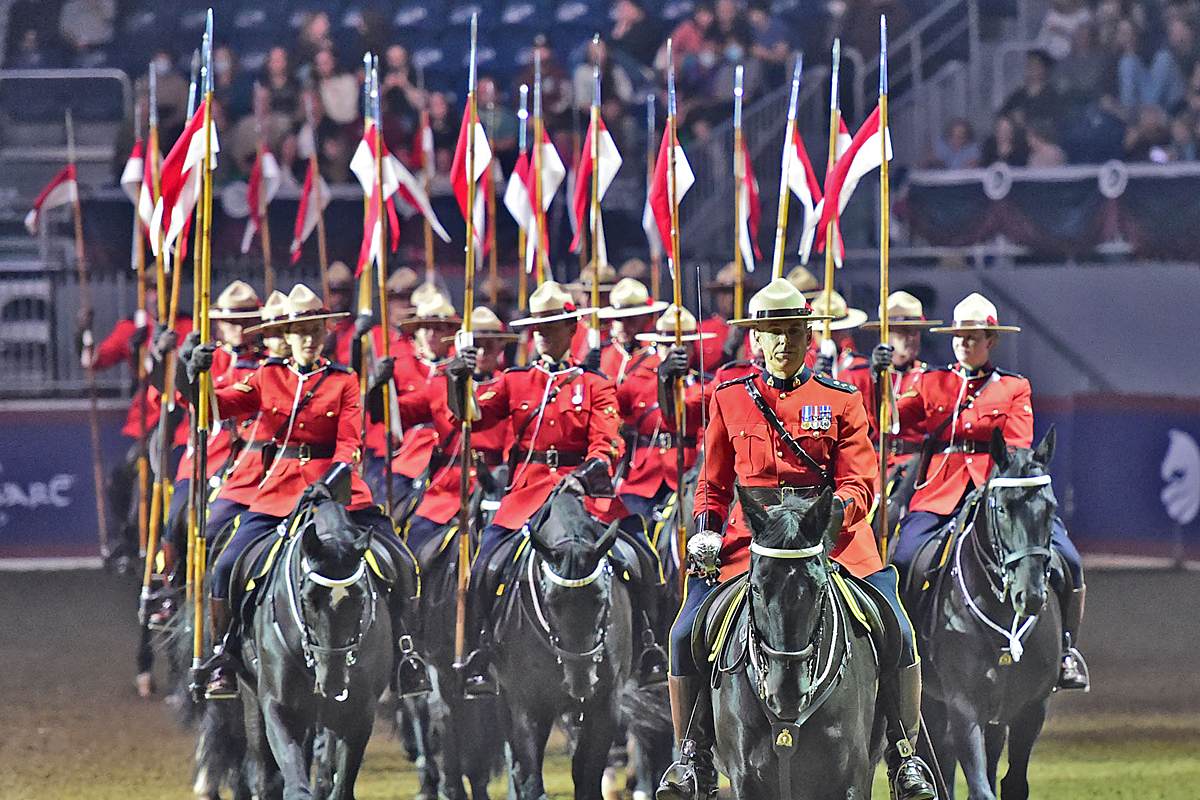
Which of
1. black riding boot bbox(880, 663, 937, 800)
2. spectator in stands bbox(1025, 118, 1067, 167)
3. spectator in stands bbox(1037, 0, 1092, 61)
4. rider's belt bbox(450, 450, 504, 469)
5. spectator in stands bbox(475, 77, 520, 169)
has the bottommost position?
black riding boot bbox(880, 663, 937, 800)

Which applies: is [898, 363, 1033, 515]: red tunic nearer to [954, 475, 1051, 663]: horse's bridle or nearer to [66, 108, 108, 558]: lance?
[954, 475, 1051, 663]: horse's bridle

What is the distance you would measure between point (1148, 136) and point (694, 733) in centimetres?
1134

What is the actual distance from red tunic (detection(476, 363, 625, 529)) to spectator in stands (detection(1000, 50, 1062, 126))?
8968mm

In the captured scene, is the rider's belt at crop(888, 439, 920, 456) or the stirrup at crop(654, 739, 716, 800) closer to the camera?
the stirrup at crop(654, 739, 716, 800)

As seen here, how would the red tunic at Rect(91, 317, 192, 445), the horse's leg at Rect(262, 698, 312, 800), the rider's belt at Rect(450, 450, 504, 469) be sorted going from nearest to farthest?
the horse's leg at Rect(262, 698, 312, 800) → the rider's belt at Rect(450, 450, 504, 469) → the red tunic at Rect(91, 317, 192, 445)

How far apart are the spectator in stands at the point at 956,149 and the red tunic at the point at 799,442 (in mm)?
10538

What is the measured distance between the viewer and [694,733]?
5.33 metres

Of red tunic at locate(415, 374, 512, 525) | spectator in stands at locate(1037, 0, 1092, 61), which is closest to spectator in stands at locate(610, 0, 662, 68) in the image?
spectator in stands at locate(1037, 0, 1092, 61)

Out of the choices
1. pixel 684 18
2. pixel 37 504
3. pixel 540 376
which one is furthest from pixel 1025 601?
pixel 684 18

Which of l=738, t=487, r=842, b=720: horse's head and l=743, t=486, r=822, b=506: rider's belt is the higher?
l=743, t=486, r=822, b=506: rider's belt

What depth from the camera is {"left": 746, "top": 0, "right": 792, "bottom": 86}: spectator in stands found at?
15.8 m

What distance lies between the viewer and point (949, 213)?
594 inches

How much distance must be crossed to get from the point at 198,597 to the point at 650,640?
1863 mm

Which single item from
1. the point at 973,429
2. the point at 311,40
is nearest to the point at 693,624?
the point at 973,429
